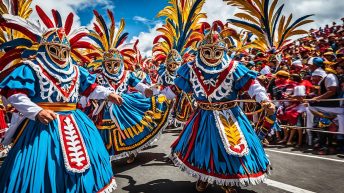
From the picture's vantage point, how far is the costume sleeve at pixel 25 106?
2688 mm

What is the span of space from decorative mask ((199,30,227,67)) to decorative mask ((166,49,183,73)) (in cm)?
465

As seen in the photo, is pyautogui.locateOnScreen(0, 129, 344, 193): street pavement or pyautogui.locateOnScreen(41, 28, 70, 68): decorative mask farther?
pyautogui.locateOnScreen(0, 129, 344, 193): street pavement

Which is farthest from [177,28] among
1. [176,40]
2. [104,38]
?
[104,38]

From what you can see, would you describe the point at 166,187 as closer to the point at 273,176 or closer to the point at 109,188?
the point at 109,188

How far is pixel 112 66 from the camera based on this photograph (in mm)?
5551

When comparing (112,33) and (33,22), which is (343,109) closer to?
(112,33)

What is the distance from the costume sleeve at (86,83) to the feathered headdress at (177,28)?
5.39m

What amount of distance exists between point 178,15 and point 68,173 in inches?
289

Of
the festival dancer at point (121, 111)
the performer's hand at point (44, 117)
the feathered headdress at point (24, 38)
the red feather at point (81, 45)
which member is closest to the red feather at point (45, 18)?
the feathered headdress at point (24, 38)

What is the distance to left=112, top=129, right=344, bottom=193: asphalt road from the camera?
3855 mm

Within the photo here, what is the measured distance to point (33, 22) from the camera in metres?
3.18

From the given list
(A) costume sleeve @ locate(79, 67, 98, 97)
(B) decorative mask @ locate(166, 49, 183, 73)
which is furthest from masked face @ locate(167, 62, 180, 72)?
(A) costume sleeve @ locate(79, 67, 98, 97)

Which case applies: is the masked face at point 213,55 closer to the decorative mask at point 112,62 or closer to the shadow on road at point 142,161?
the decorative mask at point 112,62

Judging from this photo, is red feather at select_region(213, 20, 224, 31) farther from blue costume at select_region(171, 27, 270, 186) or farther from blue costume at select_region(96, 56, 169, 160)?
blue costume at select_region(96, 56, 169, 160)
